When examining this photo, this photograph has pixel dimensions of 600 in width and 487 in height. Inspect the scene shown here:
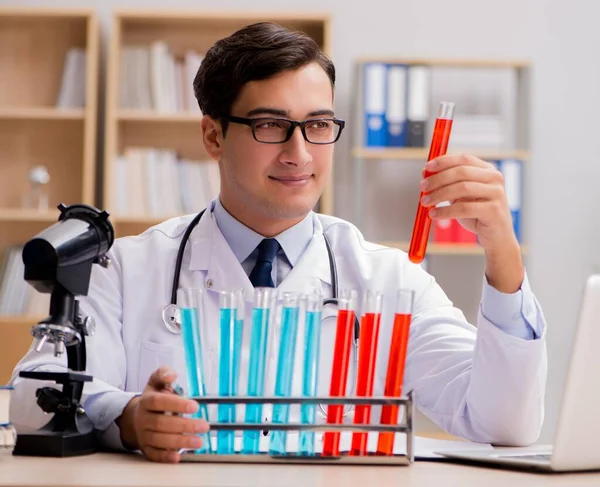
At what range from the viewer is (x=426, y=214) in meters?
1.27

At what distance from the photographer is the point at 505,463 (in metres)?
1.14

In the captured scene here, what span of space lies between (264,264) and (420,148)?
228 cm

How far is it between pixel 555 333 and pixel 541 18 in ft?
4.98

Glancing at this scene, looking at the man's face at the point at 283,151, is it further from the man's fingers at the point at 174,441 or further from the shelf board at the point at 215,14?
the shelf board at the point at 215,14

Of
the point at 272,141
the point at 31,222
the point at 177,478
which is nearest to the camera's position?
the point at 177,478

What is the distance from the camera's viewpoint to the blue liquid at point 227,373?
1120 mm

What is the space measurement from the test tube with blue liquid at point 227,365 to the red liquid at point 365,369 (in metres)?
0.16

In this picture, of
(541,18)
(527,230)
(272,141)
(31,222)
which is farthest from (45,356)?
(541,18)

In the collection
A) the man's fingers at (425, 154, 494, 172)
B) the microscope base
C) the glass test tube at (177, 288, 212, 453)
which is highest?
the man's fingers at (425, 154, 494, 172)

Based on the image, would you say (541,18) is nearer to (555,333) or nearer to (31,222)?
(555,333)

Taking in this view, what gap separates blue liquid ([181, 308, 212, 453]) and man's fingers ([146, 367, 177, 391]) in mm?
27

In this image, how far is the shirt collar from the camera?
70.3 inches

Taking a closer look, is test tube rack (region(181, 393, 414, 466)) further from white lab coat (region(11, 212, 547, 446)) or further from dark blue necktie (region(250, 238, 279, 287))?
dark blue necktie (region(250, 238, 279, 287))

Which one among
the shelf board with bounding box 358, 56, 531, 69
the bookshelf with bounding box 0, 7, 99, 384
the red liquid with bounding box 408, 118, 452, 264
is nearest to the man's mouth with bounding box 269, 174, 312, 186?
the red liquid with bounding box 408, 118, 452, 264
